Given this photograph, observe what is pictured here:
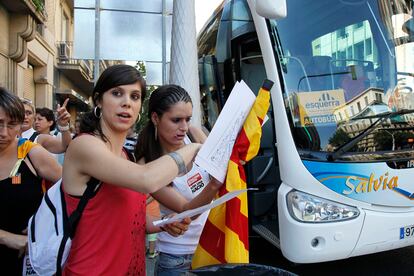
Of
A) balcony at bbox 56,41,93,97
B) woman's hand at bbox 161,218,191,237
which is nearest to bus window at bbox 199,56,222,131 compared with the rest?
woman's hand at bbox 161,218,191,237

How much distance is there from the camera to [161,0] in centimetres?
697

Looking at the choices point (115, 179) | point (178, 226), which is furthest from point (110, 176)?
point (178, 226)

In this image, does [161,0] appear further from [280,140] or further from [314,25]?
→ [280,140]

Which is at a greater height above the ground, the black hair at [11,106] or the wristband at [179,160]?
the black hair at [11,106]

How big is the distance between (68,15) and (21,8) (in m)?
12.3

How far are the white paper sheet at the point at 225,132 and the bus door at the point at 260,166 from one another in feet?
6.75

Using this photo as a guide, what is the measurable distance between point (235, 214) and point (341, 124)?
65.9 inches

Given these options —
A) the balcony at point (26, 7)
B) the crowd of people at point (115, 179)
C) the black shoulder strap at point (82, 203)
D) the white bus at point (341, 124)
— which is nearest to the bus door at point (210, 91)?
the white bus at point (341, 124)

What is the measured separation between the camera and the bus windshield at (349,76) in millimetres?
3113

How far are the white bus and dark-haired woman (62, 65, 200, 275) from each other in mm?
1625

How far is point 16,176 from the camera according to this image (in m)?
1.86

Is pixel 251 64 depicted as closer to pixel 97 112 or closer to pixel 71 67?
pixel 97 112

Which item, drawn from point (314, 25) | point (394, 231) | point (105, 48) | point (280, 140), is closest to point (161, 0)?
point (105, 48)

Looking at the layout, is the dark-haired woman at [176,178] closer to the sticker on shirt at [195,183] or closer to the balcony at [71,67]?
the sticker on shirt at [195,183]
